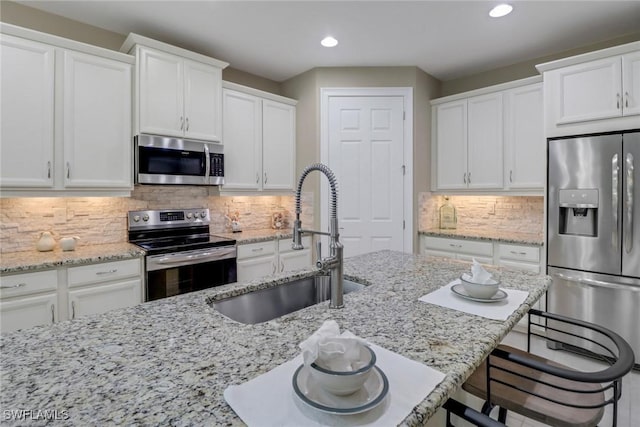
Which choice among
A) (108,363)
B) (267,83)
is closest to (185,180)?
(267,83)

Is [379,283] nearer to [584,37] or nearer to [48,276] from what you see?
[48,276]

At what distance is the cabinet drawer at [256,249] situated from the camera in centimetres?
307

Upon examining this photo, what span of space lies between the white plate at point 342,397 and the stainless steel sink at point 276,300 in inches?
27.5

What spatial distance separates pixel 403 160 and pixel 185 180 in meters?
2.25

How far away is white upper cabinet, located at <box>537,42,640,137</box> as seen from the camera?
2.42 meters

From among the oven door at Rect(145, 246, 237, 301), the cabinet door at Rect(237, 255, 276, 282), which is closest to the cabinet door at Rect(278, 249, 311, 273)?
the cabinet door at Rect(237, 255, 276, 282)

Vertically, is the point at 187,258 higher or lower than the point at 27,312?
higher

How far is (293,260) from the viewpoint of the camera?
3568 millimetres

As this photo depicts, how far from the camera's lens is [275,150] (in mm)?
3686

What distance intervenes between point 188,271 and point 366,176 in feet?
6.77

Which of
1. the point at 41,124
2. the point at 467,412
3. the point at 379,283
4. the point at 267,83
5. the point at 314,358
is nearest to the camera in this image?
the point at 314,358

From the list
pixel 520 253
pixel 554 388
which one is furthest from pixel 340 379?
pixel 520 253

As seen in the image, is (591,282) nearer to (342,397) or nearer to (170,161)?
(342,397)

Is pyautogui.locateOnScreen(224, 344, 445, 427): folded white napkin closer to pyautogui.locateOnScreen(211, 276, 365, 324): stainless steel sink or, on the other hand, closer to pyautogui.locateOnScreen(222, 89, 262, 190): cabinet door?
pyautogui.locateOnScreen(211, 276, 365, 324): stainless steel sink
